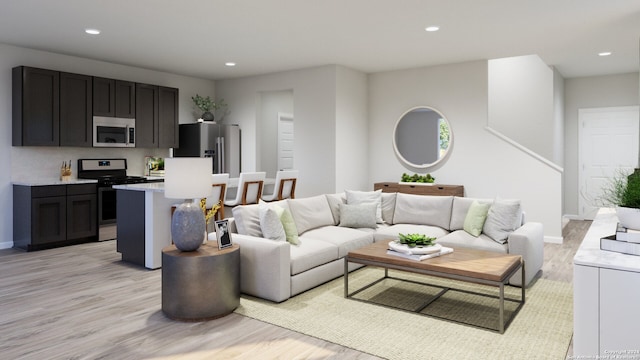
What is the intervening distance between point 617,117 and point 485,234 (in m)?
5.44

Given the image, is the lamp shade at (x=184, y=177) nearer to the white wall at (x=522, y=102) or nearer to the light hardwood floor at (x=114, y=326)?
the light hardwood floor at (x=114, y=326)

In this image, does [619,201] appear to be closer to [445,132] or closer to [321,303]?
[321,303]

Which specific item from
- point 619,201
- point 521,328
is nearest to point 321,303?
point 521,328

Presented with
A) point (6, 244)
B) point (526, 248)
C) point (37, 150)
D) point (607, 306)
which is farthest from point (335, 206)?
point (6, 244)

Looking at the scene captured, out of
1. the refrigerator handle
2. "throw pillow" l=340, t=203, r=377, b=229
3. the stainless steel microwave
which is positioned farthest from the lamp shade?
the refrigerator handle

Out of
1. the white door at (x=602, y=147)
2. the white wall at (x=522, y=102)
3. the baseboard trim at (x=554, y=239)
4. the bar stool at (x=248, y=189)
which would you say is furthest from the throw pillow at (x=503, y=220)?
the white door at (x=602, y=147)

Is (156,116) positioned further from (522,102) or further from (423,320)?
(522,102)

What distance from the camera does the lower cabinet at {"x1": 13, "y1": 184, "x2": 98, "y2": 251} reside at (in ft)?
18.4

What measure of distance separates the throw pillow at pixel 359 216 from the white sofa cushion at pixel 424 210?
40 centimetres

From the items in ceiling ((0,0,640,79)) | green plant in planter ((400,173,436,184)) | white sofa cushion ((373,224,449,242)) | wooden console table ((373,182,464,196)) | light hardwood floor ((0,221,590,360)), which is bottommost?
light hardwood floor ((0,221,590,360))

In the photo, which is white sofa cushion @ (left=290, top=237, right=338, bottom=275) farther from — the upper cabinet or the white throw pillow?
the upper cabinet

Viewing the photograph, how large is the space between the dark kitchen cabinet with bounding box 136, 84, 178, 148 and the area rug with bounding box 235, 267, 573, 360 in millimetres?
4325

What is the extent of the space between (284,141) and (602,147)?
6024 mm

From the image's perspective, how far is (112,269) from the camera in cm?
476
